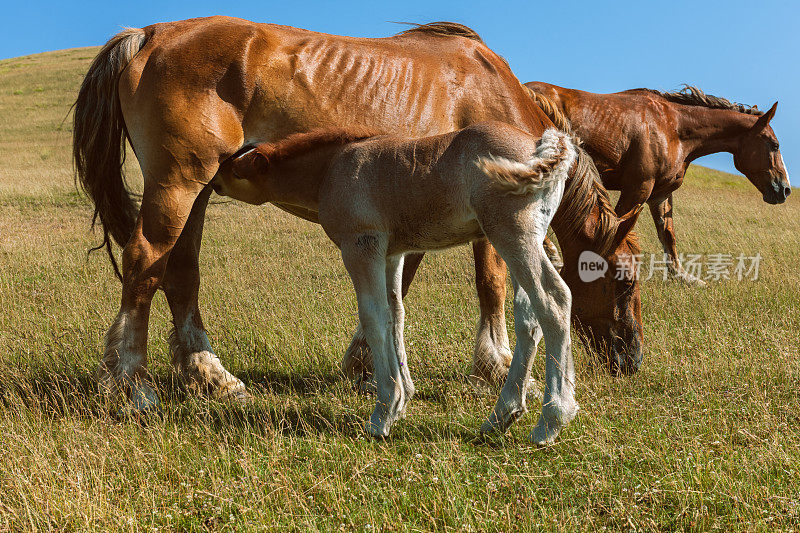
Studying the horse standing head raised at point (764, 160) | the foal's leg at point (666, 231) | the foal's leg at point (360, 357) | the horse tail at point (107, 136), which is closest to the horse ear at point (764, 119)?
the horse standing head raised at point (764, 160)

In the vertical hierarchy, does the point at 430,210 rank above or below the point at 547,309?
above

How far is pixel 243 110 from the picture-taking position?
418 cm

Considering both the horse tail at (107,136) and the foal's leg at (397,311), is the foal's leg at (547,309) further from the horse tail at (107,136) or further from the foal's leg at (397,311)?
the horse tail at (107,136)

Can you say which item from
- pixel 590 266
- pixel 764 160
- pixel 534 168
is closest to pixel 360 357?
pixel 590 266

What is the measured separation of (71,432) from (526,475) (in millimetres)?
2667

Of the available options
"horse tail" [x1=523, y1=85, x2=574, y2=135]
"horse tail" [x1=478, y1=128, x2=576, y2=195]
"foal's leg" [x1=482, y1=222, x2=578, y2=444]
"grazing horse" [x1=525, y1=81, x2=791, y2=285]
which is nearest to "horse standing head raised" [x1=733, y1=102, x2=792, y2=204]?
"grazing horse" [x1=525, y1=81, x2=791, y2=285]

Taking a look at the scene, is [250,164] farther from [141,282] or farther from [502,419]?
[502,419]

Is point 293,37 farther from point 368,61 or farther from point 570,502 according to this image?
point 570,502

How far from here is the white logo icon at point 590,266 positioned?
4.19 meters

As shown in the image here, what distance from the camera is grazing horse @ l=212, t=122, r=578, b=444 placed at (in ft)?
10.4

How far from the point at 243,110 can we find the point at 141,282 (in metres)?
1.30

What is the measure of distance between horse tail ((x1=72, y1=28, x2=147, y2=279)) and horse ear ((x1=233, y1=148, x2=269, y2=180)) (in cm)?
135

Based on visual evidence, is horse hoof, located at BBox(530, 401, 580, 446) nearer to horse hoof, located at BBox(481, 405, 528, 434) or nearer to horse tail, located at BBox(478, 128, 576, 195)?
horse hoof, located at BBox(481, 405, 528, 434)

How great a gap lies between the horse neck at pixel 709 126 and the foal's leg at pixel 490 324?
16.4 feet
